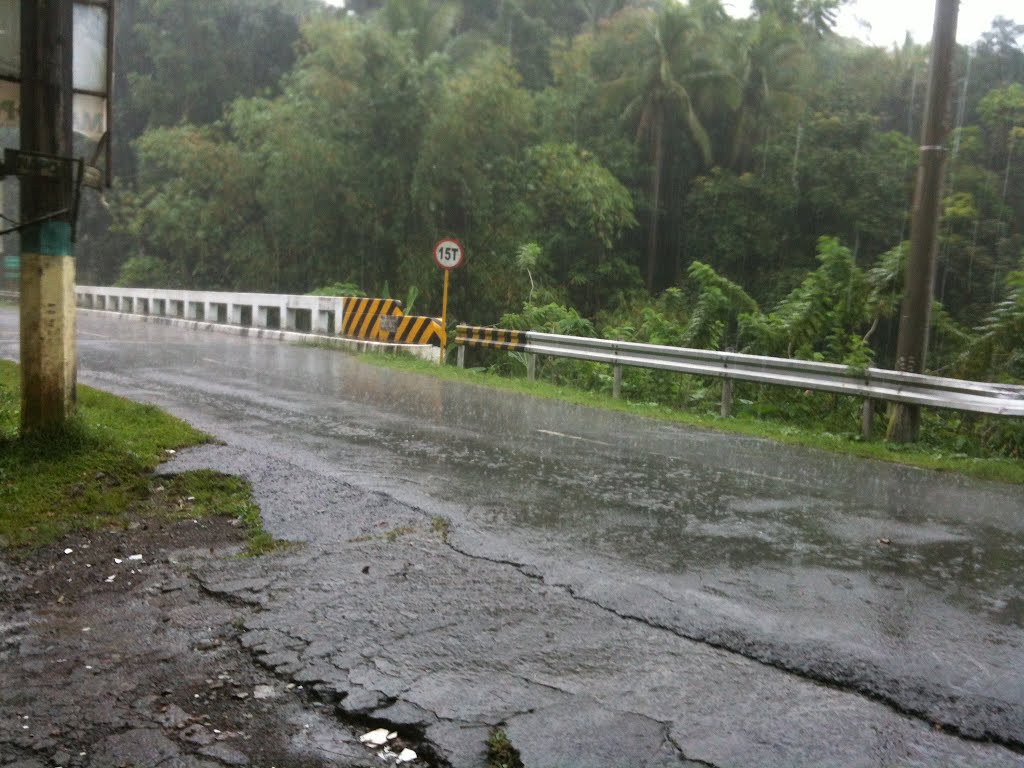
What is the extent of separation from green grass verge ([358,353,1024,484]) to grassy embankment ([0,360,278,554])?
22.5ft

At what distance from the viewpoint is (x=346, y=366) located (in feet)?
60.3

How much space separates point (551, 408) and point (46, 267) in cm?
757

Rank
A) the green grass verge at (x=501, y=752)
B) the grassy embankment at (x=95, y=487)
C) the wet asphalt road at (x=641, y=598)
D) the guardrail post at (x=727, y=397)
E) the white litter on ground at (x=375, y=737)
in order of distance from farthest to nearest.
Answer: the guardrail post at (x=727, y=397), the grassy embankment at (x=95, y=487), the wet asphalt road at (x=641, y=598), the white litter on ground at (x=375, y=737), the green grass verge at (x=501, y=752)

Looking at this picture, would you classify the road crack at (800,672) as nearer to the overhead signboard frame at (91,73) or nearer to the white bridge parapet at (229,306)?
the overhead signboard frame at (91,73)

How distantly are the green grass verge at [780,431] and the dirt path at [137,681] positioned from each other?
25.8ft

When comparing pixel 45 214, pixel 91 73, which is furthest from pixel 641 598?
pixel 91 73

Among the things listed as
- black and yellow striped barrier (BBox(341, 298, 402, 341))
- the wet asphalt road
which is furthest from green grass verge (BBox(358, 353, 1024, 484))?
black and yellow striped barrier (BBox(341, 298, 402, 341))

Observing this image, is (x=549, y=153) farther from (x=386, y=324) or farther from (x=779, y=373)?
(x=779, y=373)

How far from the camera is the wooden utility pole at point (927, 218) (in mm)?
11477

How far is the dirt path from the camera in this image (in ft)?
12.1

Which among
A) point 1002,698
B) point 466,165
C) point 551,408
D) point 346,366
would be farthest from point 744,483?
point 466,165

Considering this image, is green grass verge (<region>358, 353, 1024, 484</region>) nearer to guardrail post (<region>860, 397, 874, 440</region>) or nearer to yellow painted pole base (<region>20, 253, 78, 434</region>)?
guardrail post (<region>860, 397, 874, 440</region>)

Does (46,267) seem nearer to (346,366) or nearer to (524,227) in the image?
(346,366)

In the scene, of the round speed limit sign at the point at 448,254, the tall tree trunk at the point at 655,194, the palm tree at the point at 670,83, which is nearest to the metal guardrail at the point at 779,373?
the round speed limit sign at the point at 448,254
